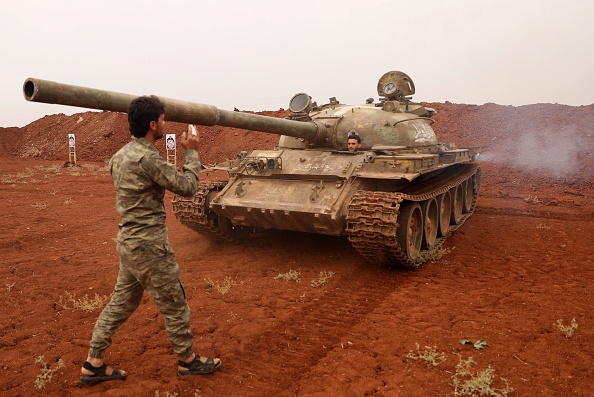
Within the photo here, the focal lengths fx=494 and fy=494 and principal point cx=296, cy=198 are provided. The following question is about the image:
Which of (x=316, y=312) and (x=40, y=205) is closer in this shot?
(x=316, y=312)

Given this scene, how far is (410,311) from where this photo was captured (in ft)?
18.1

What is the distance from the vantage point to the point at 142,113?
11.9ft

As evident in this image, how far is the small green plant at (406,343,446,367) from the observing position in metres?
4.25

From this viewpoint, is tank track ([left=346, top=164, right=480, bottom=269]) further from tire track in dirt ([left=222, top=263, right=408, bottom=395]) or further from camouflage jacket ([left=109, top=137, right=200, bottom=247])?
camouflage jacket ([left=109, top=137, right=200, bottom=247])

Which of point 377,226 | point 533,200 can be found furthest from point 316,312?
point 533,200

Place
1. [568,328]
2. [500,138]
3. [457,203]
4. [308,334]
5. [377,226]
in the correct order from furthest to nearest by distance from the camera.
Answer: [500,138]
[457,203]
[377,226]
[308,334]
[568,328]

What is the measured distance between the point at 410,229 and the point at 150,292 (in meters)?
4.48

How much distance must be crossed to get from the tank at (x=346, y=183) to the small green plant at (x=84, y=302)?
2387 millimetres

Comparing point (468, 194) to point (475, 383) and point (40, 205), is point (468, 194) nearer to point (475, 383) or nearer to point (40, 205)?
point (475, 383)

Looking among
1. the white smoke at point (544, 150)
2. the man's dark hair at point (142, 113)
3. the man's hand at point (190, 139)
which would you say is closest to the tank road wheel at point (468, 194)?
the man's hand at point (190, 139)

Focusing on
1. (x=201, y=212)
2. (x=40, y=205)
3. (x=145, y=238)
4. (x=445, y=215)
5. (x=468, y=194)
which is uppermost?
(x=145, y=238)

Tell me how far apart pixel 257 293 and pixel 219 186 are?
2.67 metres

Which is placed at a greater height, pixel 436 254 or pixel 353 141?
pixel 353 141

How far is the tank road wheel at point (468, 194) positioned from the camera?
11.3 m
